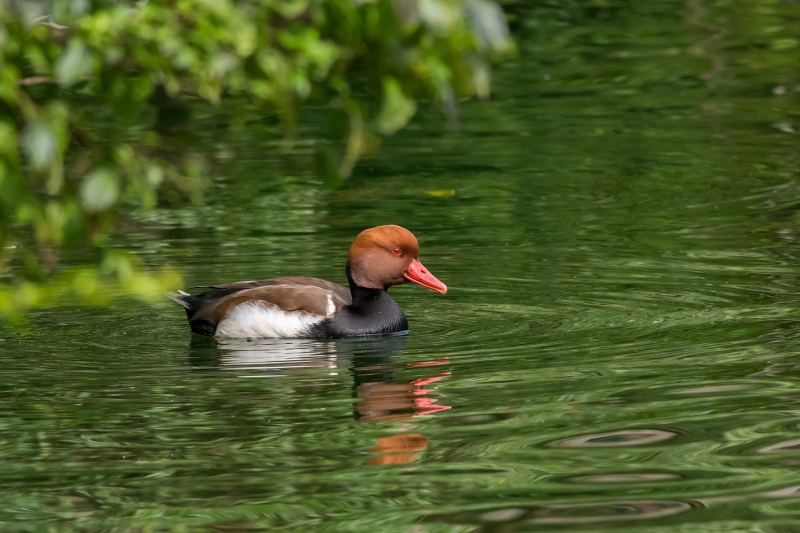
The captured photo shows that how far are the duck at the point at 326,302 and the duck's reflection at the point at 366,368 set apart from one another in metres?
0.10

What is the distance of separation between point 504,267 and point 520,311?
1398 millimetres

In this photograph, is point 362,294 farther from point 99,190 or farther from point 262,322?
point 99,190

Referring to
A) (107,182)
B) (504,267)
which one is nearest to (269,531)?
(107,182)

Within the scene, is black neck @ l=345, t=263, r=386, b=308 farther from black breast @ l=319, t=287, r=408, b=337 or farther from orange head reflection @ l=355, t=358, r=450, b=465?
orange head reflection @ l=355, t=358, r=450, b=465

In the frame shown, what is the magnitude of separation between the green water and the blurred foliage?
1.60 metres

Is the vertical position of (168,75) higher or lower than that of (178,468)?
higher

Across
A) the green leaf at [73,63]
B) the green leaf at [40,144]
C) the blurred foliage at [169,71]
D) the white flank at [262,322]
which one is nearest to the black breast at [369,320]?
the white flank at [262,322]

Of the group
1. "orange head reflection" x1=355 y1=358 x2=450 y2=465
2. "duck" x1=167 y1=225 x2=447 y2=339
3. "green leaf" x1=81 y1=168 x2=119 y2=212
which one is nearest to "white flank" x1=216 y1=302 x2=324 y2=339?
"duck" x1=167 y1=225 x2=447 y2=339

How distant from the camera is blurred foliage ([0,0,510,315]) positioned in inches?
172

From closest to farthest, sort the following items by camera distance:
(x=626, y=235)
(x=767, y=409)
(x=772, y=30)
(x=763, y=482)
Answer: (x=763, y=482)
(x=767, y=409)
(x=626, y=235)
(x=772, y=30)

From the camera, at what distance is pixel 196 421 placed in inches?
301

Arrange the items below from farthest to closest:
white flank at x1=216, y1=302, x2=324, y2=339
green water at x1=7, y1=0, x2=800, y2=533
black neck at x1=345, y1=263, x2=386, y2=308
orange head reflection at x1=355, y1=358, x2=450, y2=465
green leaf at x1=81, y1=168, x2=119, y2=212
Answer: black neck at x1=345, y1=263, x2=386, y2=308, white flank at x1=216, y1=302, x2=324, y2=339, orange head reflection at x1=355, y1=358, x2=450, y2=465, green water at x1=7, y1=0, x2=800, y2=533, green leaf at x1=81, y1=168, x2=119, y2=212

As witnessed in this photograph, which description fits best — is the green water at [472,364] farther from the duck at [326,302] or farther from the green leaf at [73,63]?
the green leaf at [73,63]

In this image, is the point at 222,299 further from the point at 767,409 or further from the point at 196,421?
the point at 767,409
